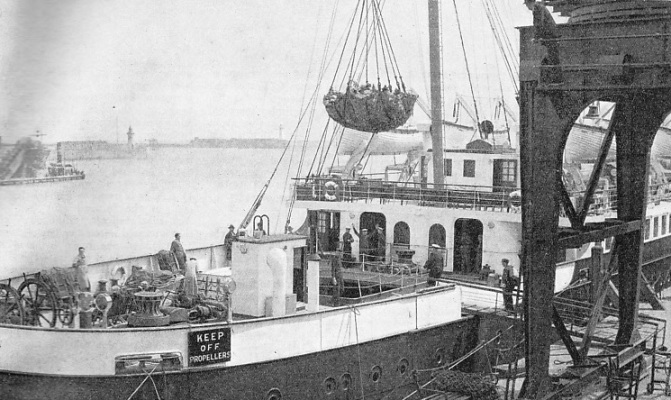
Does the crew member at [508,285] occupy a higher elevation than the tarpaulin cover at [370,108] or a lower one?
lower

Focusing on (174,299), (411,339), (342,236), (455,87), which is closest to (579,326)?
(411,339)

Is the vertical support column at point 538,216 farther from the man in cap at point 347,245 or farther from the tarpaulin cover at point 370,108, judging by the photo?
the man in cap at point 347,245

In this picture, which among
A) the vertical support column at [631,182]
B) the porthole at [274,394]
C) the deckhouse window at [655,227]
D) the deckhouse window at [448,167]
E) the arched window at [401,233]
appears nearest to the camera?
the porthole at [274,394]

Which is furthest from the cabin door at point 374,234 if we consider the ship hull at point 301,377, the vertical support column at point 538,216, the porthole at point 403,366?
the vertical support column at point 538,216

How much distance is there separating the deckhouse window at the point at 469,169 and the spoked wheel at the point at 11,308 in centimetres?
1229

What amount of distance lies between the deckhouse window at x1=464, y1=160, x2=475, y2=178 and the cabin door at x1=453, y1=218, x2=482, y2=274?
2.70 meters

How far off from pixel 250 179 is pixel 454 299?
163 feet

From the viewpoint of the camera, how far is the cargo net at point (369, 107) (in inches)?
639

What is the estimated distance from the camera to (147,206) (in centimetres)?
4422

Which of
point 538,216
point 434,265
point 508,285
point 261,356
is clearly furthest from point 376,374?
point 538,216

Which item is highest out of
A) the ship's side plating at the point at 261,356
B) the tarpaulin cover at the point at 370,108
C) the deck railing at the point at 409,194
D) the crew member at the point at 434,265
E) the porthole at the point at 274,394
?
the tarpaulin cover at the point at 370,108

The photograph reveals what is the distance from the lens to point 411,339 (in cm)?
1327

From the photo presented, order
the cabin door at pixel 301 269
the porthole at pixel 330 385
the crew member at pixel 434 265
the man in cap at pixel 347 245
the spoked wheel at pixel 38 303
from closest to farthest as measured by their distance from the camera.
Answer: the spoked wheel at pixel 38 303 < the porthole at pixel 330 385 < the cabin door at pixel 301 269 < the crew member at pixel 434 265 < the man in cap at pixel 347 245

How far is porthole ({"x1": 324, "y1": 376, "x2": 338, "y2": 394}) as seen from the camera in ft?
38.4
